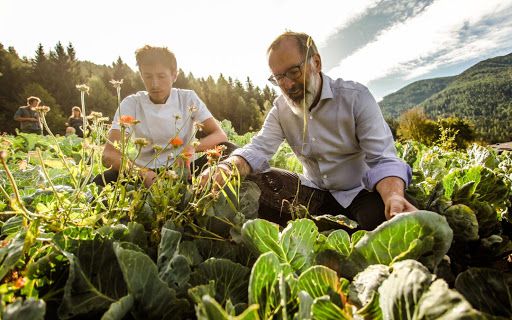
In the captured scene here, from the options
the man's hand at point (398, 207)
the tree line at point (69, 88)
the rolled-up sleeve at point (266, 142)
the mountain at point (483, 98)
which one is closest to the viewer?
the man's hand at point (398, 207)

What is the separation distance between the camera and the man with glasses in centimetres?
210

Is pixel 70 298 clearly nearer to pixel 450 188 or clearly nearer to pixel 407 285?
pixel 407 285

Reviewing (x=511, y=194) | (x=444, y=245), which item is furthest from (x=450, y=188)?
(x=444, y=245)

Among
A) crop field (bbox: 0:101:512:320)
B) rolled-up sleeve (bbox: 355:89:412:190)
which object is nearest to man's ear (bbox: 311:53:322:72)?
rolled-up sleeve (bbox: 355:89:412:190)

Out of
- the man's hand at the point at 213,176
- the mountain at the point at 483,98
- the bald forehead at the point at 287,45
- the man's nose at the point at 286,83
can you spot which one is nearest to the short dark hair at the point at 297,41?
the bald forehead at the point at 287,45

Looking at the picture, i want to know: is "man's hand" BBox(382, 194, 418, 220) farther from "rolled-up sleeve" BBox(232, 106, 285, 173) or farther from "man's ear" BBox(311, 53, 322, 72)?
"man's ear" BBox(311, 53, 322, 72)

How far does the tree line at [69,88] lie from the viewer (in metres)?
28.8

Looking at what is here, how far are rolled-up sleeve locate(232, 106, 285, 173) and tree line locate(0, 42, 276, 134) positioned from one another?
75.9ft

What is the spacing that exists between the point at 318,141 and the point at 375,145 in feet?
1.67

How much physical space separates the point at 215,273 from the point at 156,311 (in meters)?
0.17

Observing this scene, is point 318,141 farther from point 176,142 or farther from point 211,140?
point 176,142

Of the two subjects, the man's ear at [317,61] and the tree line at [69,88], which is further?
the tree line at [69,88]

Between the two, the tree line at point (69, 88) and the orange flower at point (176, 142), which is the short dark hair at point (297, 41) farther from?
the tree line at point (69, 88)

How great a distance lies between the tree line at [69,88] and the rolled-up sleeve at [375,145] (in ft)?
77.5
